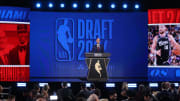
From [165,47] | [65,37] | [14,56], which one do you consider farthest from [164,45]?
[14,56]

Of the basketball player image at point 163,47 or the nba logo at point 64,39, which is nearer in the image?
the basketball player image at point 163,47

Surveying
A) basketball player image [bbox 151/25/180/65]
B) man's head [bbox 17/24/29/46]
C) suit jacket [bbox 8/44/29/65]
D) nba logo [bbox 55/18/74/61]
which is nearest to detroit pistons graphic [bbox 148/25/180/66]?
basketball player image [bbox 151/25/180/65]

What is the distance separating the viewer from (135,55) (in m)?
15.0

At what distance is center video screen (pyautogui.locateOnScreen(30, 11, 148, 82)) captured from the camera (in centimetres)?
1493

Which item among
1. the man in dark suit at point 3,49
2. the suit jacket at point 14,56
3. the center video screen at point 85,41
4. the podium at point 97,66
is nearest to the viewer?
the podium at point 97,66

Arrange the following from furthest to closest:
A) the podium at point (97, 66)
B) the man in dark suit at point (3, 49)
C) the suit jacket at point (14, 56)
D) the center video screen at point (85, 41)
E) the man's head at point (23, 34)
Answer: the center video screen at point (85, 41) < the man's head at point (23, 34) < the suit jacket at point (14, 56) < the man in dark suit at point (3, 49) < the podium at point (97, 66)

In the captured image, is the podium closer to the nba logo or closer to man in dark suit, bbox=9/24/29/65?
the nba logo

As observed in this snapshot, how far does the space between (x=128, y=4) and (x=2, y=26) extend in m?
4.79

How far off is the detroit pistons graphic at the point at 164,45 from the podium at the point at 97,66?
370cm

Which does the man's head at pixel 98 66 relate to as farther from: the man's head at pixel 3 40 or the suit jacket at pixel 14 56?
the man's head at pixel 3 40

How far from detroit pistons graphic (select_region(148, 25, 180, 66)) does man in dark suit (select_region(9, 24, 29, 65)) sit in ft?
15.1

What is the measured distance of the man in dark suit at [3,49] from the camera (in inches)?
567

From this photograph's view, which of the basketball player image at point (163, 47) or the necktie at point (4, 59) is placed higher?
the basketball player image at point (163, 47)

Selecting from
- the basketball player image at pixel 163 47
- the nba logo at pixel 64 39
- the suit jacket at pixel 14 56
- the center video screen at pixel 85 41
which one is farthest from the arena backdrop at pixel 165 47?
the suit jacket at pixel 14 56
